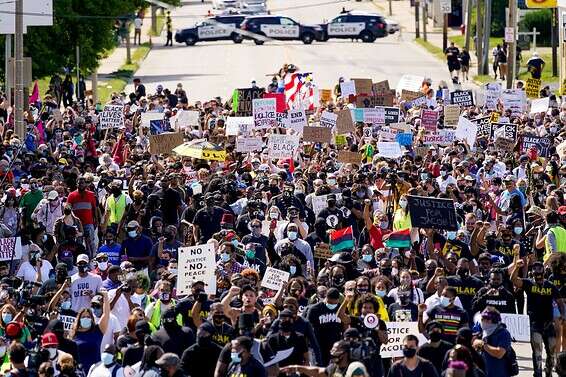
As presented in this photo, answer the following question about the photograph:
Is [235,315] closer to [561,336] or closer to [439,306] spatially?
[439,306]

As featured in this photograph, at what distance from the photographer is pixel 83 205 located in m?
22.9

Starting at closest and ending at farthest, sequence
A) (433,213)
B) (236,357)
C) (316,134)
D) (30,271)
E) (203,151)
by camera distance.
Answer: (236,357) < (30,271) < (433,213) < (203,151) < (316,134)

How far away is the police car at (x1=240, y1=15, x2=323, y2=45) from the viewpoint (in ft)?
230

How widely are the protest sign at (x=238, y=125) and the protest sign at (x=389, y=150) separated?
3.64 meters

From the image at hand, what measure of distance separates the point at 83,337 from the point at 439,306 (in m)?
3.40

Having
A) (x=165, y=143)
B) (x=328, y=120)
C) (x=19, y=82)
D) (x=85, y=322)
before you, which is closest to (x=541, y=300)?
(x=85, y=322)

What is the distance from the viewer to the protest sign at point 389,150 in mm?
28375

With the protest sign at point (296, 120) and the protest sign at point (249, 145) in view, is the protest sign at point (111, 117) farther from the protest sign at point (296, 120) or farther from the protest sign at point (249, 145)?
the protest sign at point (249, 145)

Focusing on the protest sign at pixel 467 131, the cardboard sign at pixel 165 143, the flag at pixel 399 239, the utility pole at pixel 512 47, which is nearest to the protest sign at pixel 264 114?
the cardboard sign at pixel 165 143

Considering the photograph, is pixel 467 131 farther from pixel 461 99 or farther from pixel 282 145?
pixel 461 99

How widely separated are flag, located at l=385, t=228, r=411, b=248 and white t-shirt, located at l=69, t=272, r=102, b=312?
3.95 m

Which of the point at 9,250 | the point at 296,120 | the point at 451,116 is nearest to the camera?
the point at 9,250

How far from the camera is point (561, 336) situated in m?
18.6

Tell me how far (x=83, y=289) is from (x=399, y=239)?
4.35m
